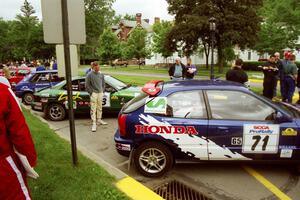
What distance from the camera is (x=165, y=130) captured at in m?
5.08

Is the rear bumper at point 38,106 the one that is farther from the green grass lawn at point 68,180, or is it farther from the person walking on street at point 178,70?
the person walking on street at point 178,70

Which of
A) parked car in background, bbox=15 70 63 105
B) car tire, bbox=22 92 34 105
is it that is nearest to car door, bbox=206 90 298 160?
parked car in background, bbox=15 70 63 105

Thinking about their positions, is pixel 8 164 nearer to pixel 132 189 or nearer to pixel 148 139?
pixel 132 189

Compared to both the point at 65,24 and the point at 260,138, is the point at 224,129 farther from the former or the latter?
the point at 65,24

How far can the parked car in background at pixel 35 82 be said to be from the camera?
1345cm

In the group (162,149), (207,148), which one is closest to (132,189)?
(162,149)

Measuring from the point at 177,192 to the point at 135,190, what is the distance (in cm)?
66

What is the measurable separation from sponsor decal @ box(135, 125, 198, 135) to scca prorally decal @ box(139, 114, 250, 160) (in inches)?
1.9

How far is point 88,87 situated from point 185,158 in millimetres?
4399

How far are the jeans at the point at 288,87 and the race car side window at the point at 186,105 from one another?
6659mm

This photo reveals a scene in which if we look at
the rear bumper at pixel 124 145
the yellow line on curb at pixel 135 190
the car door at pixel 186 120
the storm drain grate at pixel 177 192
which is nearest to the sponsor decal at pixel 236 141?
the car door at pixel 186 120

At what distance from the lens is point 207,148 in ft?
16.5

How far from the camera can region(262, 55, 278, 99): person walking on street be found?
1050cm

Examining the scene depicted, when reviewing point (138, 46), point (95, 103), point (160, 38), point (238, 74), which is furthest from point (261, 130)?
point (138, 46)
